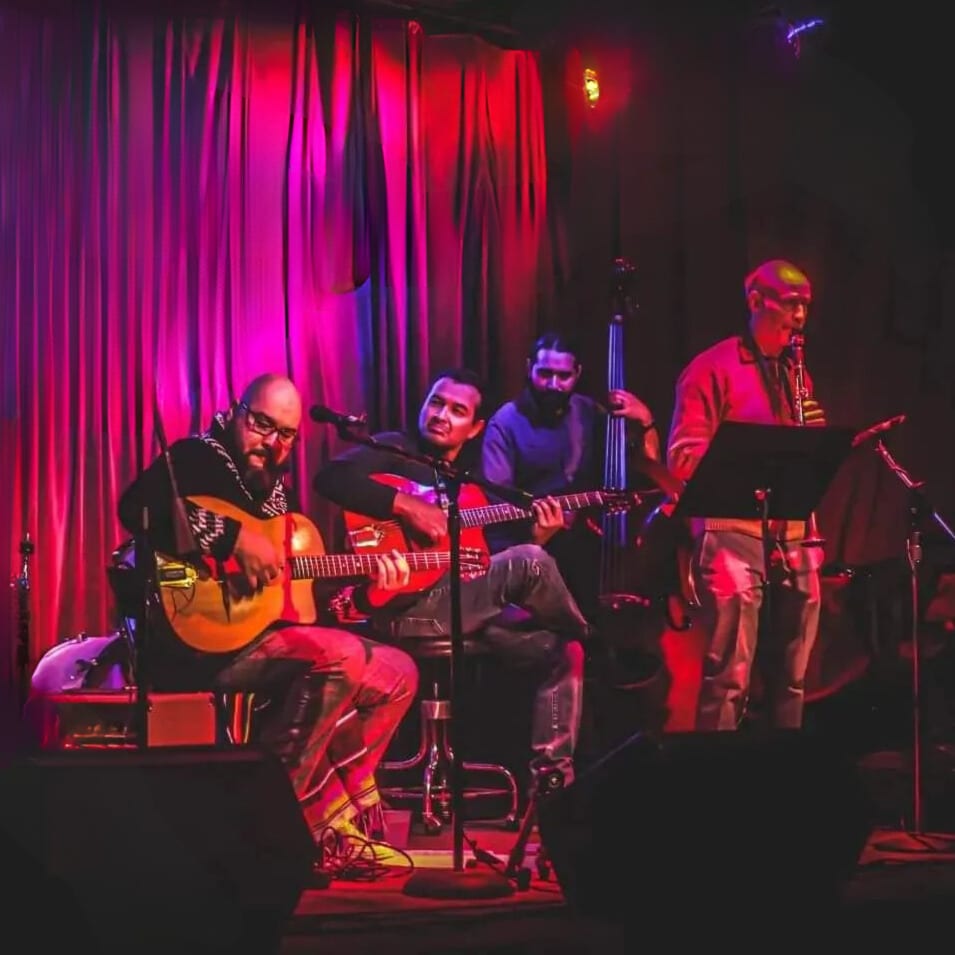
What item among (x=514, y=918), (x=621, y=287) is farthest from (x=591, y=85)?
(x=514, y=918)

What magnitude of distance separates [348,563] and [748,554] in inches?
67.6

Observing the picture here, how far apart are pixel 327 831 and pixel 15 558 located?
2047 millimetres

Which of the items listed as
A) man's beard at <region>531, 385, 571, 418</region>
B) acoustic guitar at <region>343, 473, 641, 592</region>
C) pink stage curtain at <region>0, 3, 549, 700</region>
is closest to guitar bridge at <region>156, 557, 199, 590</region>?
acoustic guitar at <region>343, 473, 641, 592</region>

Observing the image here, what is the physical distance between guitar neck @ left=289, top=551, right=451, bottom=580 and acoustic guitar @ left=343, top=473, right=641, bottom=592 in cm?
2

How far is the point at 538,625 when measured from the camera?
21.1ft

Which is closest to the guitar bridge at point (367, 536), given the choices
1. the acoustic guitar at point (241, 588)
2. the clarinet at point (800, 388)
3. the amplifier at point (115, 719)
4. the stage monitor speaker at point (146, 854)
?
the acoustic guitar at point (241, 588)

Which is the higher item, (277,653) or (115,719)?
(277,653)

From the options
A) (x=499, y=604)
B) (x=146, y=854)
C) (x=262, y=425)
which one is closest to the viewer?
(x=146, y=854)

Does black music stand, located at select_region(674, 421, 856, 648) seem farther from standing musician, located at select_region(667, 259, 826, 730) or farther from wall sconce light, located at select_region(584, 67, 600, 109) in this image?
wall sconce light, located at select_region(584, 67, 600, 109)

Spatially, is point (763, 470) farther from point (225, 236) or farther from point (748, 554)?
point (225, 236)

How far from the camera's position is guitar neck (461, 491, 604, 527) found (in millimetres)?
6398

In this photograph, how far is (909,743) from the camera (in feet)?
23.9

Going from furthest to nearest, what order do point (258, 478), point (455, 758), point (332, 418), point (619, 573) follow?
point (619, 573) → point (258, 478) → point (455, 758) → point (332, 418)

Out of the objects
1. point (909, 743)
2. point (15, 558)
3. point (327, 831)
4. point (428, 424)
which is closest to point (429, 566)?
point (428, 424)
